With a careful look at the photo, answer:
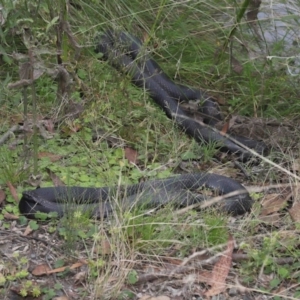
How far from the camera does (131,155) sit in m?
3.97

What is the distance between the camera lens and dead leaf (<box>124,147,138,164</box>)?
3.93 metres

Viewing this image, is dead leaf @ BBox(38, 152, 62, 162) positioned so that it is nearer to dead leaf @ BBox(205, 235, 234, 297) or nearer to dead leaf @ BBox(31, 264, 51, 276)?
dead leaf @ BBox(31, 264, 51, 276)

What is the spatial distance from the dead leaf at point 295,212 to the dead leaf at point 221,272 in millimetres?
408

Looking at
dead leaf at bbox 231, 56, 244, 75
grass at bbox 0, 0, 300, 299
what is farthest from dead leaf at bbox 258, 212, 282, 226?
dead leaf at bbox 231, 56, 244, 75

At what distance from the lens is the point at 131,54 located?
4.79 m

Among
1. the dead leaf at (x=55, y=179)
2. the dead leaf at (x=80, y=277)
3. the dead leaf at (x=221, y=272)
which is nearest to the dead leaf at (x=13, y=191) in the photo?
the dead leaf at (x=55, y=179)

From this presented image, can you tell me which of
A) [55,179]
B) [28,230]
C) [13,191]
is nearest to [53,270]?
[28,230]

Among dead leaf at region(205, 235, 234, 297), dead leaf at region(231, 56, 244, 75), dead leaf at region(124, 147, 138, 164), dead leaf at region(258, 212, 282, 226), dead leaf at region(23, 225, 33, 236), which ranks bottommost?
dead leaf at region(23, 225, 33, 236)

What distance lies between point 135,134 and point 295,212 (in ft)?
3.43

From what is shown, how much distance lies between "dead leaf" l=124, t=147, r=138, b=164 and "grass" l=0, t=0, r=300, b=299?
0.10 ft

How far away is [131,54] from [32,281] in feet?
7.32

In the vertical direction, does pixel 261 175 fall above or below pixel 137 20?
below

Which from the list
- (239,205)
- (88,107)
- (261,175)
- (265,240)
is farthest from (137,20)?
(265,240)

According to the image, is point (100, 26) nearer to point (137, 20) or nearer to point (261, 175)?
point (137, 20)
